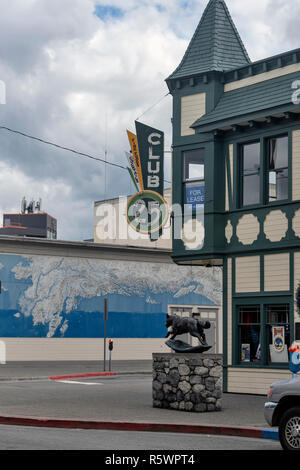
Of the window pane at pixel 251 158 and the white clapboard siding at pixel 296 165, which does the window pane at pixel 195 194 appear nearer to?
the window pane at pixel 251 158

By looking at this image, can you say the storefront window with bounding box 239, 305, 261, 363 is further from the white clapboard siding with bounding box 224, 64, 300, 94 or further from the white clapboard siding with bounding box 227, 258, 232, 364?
the white clapboard siding with bounding box 224, 64, 300, 94

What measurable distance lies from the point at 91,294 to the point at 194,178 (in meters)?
15.6

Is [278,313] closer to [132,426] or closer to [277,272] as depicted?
[277,272]

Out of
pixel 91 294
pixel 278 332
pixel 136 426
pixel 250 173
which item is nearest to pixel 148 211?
pixel 250 173

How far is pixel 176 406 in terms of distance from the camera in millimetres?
17703

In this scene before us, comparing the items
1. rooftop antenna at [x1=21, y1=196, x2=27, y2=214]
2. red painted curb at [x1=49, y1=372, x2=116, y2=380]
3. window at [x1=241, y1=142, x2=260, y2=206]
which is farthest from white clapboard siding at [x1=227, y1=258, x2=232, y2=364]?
rooftop antenna at [x1=21, y1=196, x2=27, y2=214]

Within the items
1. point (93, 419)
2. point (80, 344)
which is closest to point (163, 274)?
point (80, 344)

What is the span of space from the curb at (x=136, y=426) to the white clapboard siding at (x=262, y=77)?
1107 centimetres

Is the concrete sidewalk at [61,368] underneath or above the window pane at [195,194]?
underneath

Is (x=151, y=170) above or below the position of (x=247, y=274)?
above

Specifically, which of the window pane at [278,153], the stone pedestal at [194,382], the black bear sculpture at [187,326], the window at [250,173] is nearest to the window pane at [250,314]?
the window at [250,173]

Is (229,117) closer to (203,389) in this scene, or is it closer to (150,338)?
(203,389)

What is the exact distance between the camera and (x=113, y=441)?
12.7 m

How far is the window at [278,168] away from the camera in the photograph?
71.5 feet
